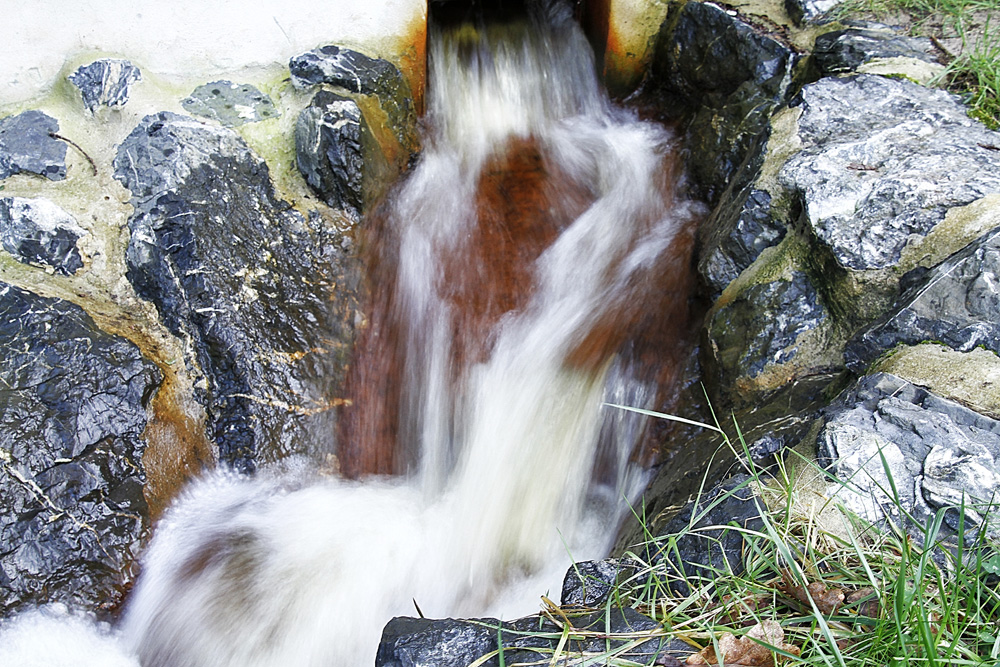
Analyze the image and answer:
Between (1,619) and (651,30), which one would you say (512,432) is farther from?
(651,30)

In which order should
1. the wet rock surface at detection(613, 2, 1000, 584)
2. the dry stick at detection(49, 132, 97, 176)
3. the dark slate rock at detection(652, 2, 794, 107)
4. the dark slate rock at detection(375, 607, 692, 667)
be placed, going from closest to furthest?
the dark slate rock at detection(375, 607, 692, 667)
the wet rock surface at detection(613, 2, 1000, 584)
the dry stick at detection(49, 132, 97, 176)
the dark slate rock at detection(652, 2, 794, 107)

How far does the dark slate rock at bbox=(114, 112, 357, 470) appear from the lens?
313 centimetres

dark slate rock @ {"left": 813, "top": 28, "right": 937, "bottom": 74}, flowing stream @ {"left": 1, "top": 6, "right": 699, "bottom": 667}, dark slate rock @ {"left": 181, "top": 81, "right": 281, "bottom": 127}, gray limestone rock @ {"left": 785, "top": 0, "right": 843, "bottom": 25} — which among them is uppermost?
gray limestone rock @ {"left": 785, "top": 0, "right": 843, "bottom": 25}

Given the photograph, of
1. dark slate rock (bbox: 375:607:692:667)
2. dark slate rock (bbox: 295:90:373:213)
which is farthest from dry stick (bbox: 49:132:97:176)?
dark slate rock (bbox: 375:607:692:667)

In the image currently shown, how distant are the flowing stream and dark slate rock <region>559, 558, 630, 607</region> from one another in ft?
1.87

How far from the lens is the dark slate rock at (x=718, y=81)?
355cm

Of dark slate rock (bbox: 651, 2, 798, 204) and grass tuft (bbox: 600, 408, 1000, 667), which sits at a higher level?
dark slate rock (bbox: 651, 2, 798, 204)

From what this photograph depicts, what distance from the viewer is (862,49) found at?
10.7 ft

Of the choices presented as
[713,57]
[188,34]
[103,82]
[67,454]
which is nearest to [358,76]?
[188,34]

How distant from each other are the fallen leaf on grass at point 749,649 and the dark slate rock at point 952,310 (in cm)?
105

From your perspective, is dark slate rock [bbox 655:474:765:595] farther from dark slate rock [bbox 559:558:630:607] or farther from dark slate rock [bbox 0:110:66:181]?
dark slate rock [bbox 0:110:66:181]

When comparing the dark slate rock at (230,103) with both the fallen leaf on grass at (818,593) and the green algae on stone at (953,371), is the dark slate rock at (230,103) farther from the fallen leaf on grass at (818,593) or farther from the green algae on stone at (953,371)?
the fallen leaf on grass at (818,593)

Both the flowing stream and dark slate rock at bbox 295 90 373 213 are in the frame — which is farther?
dark slate rock at bbox 295 90 373 213

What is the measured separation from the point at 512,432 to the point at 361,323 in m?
0.95
